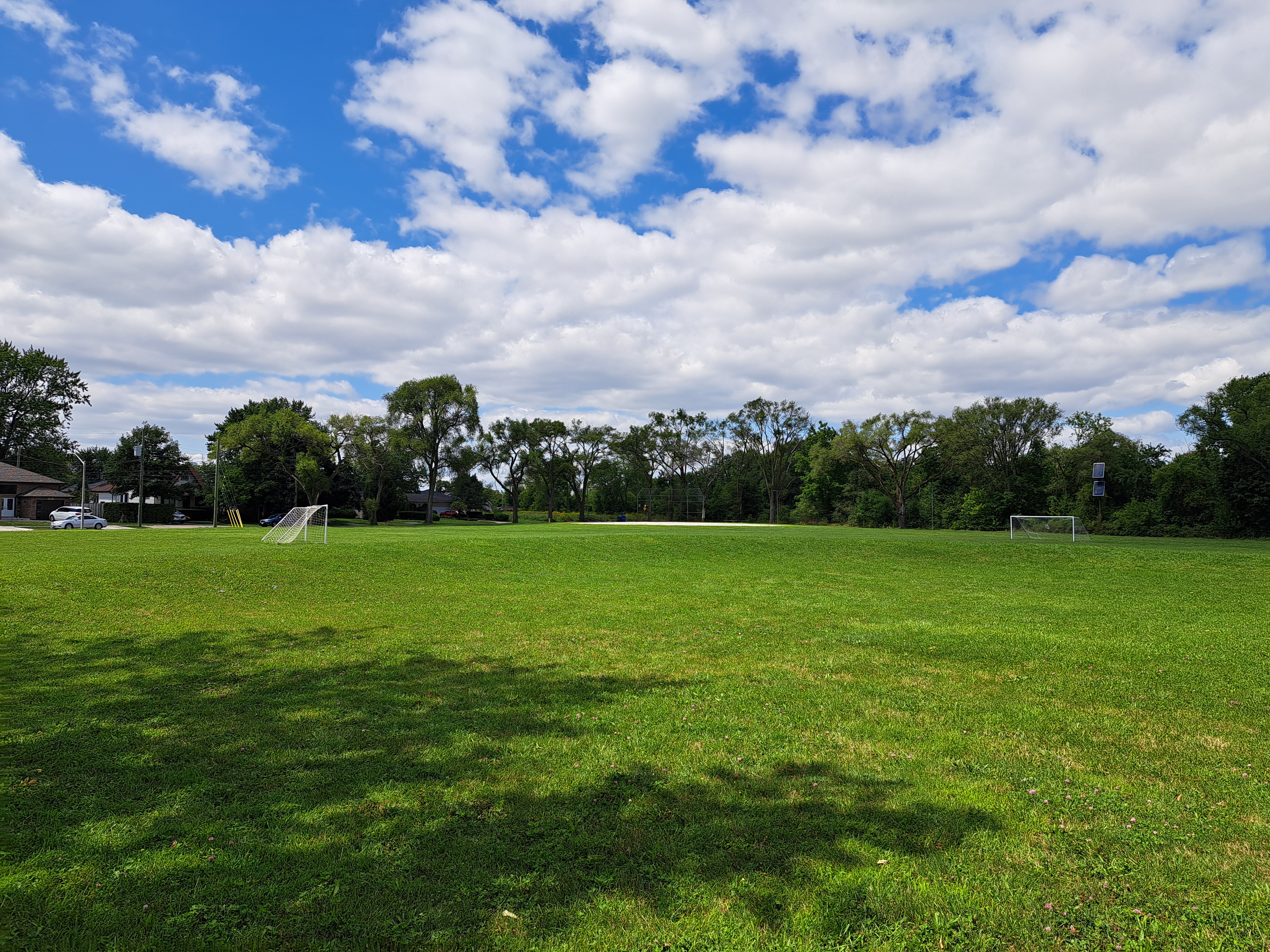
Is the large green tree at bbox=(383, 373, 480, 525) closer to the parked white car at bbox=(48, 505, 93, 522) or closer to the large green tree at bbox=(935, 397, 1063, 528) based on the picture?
the parked white car at bbox=(48, 505, 93, 522)

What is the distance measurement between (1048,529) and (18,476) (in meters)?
94.0

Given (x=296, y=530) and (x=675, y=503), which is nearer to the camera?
(x=296, y=530)

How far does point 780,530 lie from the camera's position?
44.6m

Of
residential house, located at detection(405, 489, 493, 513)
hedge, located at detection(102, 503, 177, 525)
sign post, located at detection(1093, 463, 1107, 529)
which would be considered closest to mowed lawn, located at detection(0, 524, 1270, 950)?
sign post, located at detection(1093, 463, 1107, 529)

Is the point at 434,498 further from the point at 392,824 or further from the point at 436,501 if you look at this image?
the point at 392,824

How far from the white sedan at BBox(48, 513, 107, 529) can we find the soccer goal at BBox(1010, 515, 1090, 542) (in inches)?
2419

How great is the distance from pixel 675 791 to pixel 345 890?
2.53m

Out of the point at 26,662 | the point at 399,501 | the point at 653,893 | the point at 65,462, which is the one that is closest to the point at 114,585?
the point at 26,662

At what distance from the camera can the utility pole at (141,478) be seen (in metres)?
46.6

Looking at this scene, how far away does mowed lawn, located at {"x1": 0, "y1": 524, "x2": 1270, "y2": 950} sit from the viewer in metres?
3.66

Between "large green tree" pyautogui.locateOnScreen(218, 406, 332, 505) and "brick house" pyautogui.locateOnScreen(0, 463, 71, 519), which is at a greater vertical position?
"large green tree" pyautogui.locateOnScreen(218, 406, 332, 505)

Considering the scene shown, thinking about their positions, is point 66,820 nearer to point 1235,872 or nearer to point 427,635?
point 427,635

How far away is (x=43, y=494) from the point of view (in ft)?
221

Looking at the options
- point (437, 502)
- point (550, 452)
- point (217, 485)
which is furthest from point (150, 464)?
point (437, 502)
